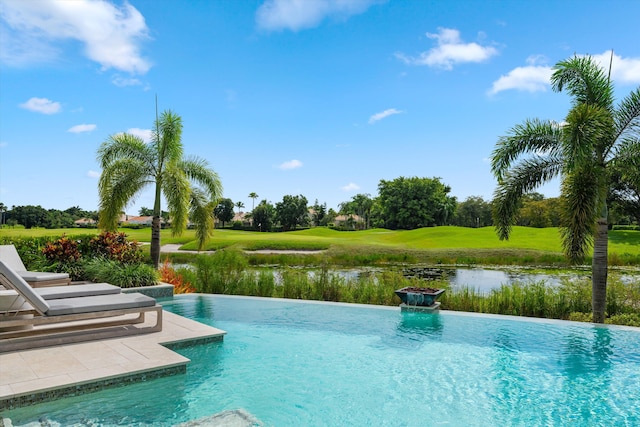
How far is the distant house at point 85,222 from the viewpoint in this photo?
59.2 m

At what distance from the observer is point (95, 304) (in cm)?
576

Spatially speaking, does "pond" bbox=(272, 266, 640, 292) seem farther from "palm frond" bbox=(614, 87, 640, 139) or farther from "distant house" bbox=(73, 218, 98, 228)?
"distant house" bbox=(73, 218, 98, 228)

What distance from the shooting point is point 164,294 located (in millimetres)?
10453

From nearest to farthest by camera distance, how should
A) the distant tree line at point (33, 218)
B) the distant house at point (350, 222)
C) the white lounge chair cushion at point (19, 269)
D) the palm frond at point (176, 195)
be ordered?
the white lounge chair cushion at point (19, 269) < the palm frond at point (176, 195) < the distant tree line at point (33, 218) < the distant house at point (350, 222)

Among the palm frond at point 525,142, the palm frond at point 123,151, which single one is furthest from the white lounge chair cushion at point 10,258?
the palm frond at point 525,142

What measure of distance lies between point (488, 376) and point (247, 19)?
1298cm

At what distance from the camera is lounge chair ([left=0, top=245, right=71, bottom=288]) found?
8.10 meters

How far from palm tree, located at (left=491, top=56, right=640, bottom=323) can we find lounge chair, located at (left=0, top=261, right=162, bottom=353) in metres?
7.52

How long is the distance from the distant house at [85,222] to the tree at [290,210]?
1108 inches

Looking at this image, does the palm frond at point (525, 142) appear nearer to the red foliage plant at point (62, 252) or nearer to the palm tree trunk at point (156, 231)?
the palm tree trunk at point (156, 231)

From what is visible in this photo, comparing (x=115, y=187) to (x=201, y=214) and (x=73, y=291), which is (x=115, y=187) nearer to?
(x=201, y=214)

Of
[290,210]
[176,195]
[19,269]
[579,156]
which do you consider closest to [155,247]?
[176,195]

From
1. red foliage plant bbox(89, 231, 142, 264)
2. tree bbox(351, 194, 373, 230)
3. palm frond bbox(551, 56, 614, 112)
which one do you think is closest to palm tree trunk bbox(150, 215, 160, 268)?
red foliage plant bbox(89, 231, 142, 264)

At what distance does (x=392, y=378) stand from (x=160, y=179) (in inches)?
414
